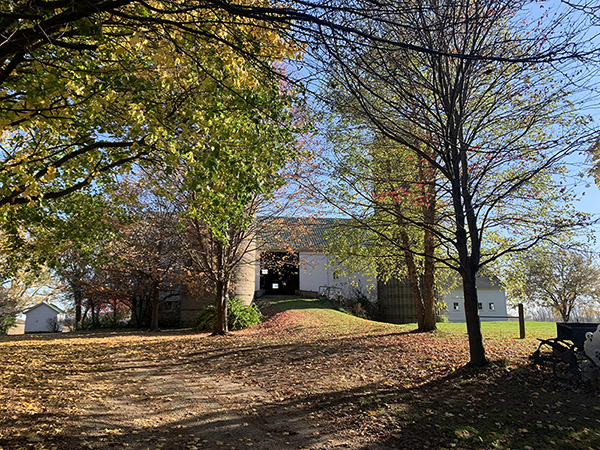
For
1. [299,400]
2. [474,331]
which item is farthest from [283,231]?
[299,400]

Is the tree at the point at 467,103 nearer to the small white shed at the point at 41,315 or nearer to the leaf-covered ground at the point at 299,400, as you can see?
the leaf-covered ground at the point at 299,400

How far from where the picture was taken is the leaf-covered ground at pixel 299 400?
4715mm

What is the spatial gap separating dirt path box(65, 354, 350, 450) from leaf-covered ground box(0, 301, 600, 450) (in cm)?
2

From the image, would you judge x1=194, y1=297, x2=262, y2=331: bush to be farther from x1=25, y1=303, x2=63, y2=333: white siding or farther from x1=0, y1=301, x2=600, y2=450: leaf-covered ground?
x1=25, y1=303, x2=63, y2=333: white siding

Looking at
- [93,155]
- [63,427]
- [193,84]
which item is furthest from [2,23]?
[63,427]

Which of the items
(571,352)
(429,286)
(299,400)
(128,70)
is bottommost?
(299,400)

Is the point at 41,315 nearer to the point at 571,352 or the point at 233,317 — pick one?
the point at 233,317

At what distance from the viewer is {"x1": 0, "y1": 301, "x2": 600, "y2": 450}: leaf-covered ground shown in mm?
4715

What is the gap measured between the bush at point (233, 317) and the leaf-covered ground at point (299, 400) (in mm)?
6279

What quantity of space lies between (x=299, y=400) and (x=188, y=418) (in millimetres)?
1830

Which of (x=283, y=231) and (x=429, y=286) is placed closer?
(x=429, y=286)

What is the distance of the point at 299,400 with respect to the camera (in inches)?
249

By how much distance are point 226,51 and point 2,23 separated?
2797 millimetres

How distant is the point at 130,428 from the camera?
482cm
